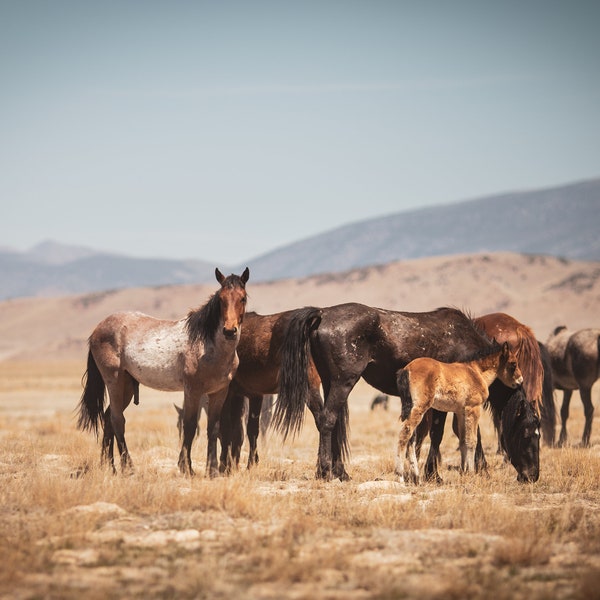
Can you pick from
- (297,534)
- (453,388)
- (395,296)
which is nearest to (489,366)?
(453,388)

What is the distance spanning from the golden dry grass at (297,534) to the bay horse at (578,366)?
4.67m

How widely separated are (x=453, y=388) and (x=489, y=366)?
0.76 m

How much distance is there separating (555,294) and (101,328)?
85.1 metres

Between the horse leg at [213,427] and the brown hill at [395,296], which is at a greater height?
the brown hill at [395,296]

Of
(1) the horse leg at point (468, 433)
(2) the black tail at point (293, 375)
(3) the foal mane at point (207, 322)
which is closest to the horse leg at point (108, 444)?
(3) the foal mane at point (207, 322)

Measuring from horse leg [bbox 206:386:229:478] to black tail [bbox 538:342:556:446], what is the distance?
5.86 metres

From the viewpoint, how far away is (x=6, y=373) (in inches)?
2424

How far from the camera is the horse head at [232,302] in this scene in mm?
10891

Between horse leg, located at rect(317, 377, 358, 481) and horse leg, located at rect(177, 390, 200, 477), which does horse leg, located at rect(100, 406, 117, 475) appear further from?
horse leg, located at rect(317, 377, 358, 481)

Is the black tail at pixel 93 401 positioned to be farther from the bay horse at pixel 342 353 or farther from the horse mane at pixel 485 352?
the horse mane at pixel 485 352

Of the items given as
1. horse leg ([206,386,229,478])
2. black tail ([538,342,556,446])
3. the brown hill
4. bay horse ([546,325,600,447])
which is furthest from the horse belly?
the brown hill

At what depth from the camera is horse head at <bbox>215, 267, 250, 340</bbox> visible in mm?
10891

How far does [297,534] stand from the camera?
8.00 meters

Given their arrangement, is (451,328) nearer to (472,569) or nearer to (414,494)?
(414,494)
